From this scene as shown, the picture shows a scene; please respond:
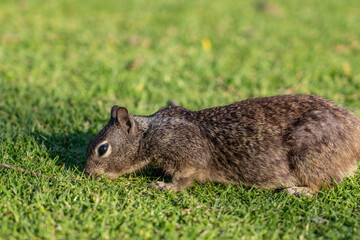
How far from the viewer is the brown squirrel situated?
427cm

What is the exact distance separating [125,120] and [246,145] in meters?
1.39

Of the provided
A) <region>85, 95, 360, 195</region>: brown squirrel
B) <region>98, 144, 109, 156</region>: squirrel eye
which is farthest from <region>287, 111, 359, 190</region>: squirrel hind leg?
<region>98, 144, 109, 156</region>: squirrel eye

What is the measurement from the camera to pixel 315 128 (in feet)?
13.9

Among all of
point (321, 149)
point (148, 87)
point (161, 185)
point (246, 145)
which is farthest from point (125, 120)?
point (148, 87)

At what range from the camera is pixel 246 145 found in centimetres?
446

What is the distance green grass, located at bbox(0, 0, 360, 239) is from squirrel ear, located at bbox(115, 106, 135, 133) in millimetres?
577

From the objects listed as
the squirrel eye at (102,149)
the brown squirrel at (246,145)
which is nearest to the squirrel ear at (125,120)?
the brown squirrel at (246,145)

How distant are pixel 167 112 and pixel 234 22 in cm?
714

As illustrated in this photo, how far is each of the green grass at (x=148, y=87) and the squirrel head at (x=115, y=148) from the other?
156mm

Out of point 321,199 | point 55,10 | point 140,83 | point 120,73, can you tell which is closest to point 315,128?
point 321,199

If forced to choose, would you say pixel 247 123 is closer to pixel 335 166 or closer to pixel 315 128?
pixel 315 128

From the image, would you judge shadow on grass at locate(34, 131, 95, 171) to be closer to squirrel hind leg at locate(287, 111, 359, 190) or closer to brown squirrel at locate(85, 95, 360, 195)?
brown squirrel at locate(85, 95, 360, 195)

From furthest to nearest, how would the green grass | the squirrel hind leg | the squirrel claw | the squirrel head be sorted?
the squirrel head → the squirrel claw → the squirrel hind leg → the green grass

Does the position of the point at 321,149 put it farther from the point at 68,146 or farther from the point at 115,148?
the point at 68,146
